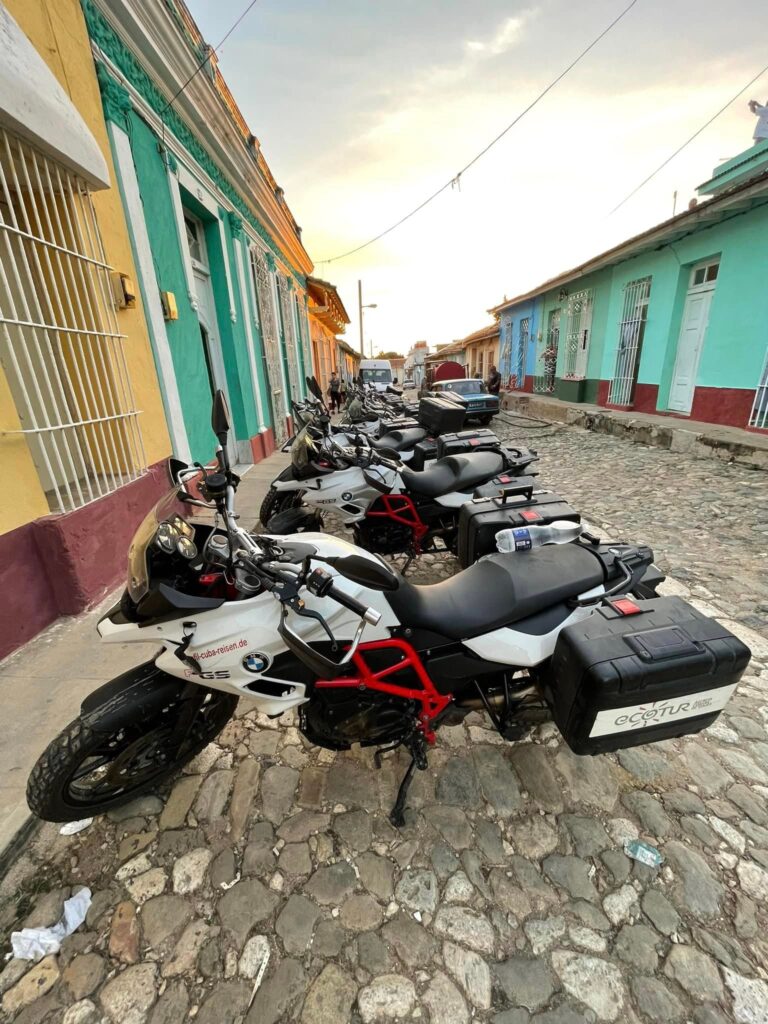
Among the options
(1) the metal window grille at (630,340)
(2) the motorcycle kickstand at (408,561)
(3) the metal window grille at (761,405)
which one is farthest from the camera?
(1) the metal window grille at (630,340)

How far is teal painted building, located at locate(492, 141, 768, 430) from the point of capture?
6.97 m

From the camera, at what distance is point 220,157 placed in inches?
223

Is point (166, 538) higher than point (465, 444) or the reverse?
higher

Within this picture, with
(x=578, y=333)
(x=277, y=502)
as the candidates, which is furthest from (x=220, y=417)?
(x=578, y=333)

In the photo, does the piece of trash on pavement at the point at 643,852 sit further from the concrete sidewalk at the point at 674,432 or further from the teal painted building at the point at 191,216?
the concrete sidewalk at the point at 674,432

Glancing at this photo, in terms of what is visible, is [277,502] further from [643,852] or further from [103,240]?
[643,852]

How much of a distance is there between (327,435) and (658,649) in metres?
2.78

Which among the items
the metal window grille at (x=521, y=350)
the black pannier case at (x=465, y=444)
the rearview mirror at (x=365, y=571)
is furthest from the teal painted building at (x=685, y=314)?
the rearview mirror at (x=365, y=571)

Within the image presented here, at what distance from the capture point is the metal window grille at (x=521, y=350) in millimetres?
17125

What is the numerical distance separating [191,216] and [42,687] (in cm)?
583

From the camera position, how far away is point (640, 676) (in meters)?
1.32

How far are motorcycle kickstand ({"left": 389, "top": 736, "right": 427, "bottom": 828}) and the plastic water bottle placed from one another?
0.82 meters

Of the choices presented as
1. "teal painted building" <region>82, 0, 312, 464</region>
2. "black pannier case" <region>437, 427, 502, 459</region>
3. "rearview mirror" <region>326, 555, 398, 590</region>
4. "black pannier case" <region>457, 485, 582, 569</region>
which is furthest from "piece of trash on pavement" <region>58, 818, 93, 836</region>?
"black pannier case" <region>437, 427, 502, 459</region>

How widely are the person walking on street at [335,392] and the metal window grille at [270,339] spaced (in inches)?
240
